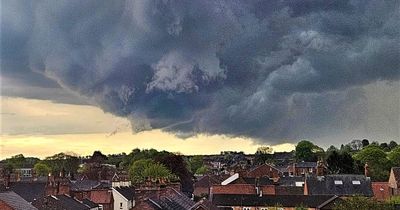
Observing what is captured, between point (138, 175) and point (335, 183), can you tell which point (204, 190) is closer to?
point (138, 175)

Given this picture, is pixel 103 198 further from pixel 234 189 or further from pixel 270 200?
pixel 234 189

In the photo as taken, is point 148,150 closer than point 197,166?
Yes

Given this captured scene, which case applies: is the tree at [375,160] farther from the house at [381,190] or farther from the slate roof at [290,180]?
the house at [381,190]

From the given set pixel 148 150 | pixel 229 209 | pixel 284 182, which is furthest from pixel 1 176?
pixel 148 150

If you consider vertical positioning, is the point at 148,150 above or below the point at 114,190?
above

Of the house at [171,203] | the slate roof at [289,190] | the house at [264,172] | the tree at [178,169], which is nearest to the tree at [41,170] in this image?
the tree at [178,169]

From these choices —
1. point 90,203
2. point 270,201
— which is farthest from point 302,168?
point 90,203

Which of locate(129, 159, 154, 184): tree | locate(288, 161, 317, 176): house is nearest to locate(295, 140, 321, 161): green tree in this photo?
locate(288, 161, 317, 176): house
